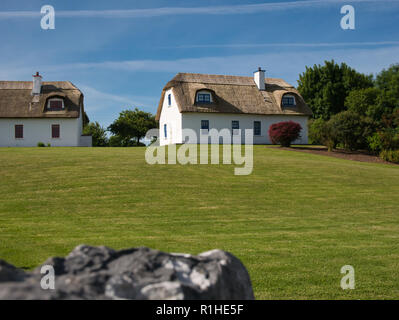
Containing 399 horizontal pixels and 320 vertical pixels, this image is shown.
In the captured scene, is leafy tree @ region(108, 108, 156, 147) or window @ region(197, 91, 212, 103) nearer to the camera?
window @ region(197, 91, 212, 103)

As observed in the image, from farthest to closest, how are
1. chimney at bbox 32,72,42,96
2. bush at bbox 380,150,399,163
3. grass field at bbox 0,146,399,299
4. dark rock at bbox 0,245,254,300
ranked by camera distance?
chimney at bbox 32,72,42,96, bush at bbox 380,150,399,163, grass field at bbox 0,146,399,299, dark rock at bbox 0,245,254,300

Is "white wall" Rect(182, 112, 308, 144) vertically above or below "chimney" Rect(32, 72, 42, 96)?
below

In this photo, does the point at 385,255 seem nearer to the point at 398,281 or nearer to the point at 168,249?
the point at 398,281

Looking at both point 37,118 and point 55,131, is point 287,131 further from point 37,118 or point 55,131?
point 37,118

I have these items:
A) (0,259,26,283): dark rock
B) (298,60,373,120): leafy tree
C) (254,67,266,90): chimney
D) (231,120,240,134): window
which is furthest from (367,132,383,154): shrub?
(0,259,26,283): dark rock

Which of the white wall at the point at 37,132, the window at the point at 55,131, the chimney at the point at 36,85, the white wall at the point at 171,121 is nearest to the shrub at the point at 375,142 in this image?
the white wall at the point at 171,121

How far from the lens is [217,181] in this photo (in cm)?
1705

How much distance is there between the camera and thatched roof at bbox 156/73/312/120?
3969 centimetres

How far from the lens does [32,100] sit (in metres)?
43.0

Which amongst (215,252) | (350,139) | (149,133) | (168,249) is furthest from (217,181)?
(149,133)

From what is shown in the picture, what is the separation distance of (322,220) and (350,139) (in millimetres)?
26430

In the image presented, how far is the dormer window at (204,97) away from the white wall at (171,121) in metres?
2.66

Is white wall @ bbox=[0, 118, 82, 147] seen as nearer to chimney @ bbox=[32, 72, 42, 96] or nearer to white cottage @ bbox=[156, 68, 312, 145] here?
chimney @ bbox=[32, 72, 42, 96]

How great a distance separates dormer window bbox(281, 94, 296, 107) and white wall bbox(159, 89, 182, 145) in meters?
13.1
